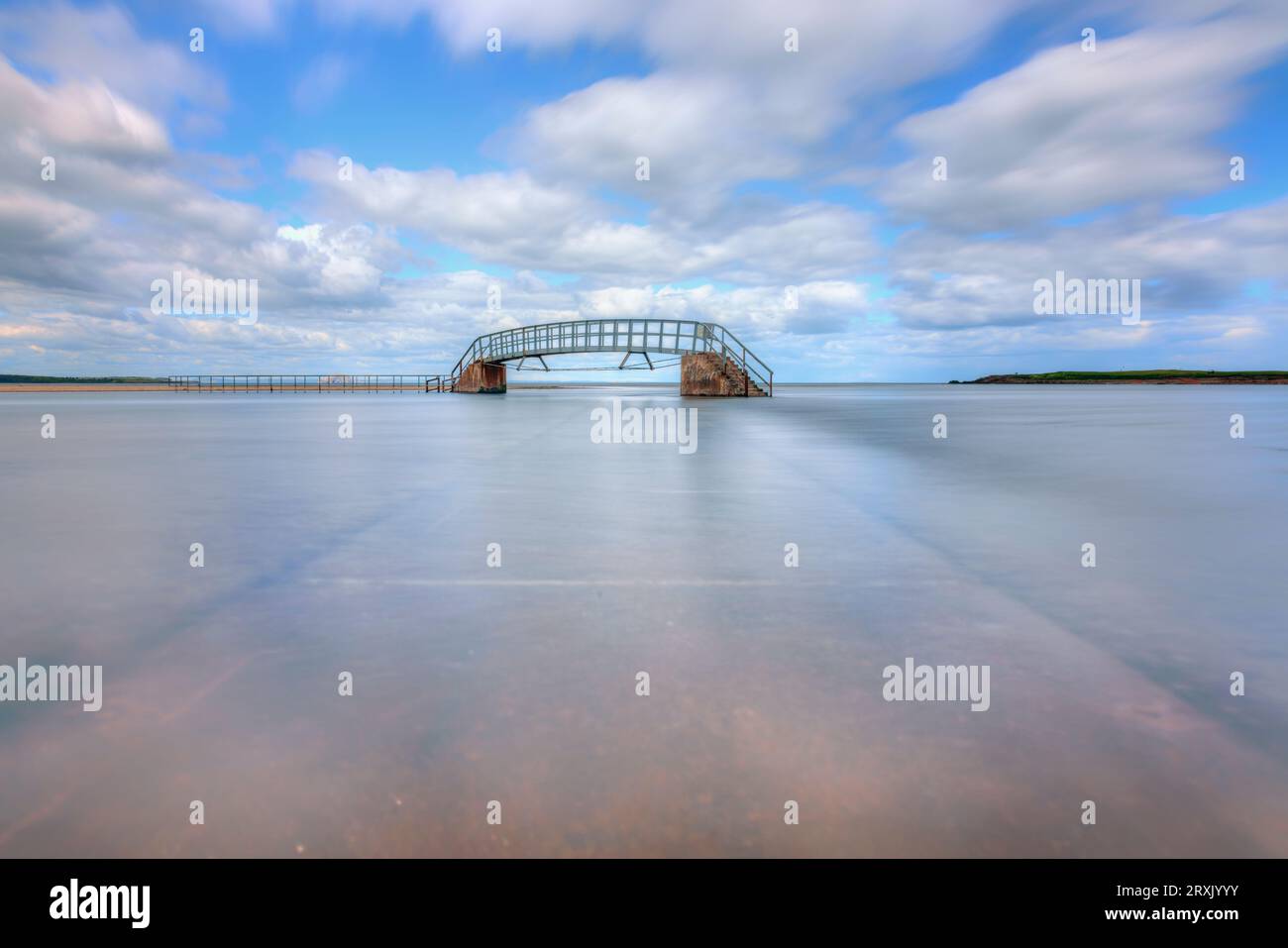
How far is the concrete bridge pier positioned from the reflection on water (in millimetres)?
52638

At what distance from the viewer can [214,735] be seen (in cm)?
272

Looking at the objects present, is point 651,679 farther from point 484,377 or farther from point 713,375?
point 484,377

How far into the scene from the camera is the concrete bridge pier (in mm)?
59600

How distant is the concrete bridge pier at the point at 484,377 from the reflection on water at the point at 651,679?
52.6m

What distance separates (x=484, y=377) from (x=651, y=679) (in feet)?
194

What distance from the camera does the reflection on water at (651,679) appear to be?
2.21 metres

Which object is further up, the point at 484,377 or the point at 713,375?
the point at 484,377

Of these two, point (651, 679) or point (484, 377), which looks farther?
point (484, 377)

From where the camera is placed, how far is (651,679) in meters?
3.26
